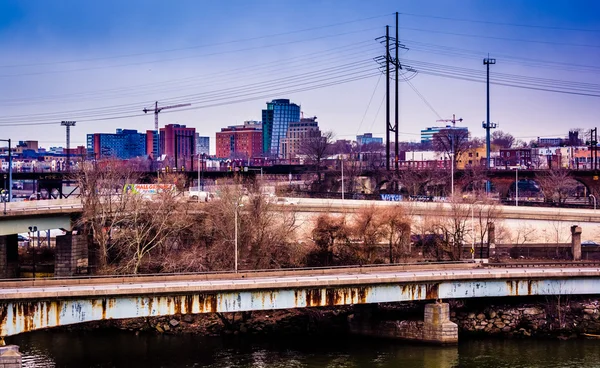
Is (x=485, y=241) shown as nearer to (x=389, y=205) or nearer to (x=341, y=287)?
(x=389, y=205)

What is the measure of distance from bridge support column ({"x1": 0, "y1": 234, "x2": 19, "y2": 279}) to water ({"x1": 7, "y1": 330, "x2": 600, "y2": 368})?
39.8 feet

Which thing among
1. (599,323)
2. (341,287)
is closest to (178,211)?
(341,287)

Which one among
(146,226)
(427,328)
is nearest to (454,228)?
(427,328)

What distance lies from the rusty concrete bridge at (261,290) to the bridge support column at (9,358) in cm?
233

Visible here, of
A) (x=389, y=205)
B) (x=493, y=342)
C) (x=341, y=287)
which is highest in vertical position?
(x=389, y=205)

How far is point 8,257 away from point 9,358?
25.5 m

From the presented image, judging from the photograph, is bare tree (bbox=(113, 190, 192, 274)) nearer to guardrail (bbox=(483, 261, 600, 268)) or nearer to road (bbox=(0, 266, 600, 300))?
road (bbox=(0, 266, 600, 300))

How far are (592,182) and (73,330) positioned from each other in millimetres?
56189

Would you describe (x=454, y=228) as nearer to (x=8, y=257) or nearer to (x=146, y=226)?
(x=146, y=226)

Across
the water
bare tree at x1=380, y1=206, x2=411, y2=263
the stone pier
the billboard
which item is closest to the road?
the stone pier

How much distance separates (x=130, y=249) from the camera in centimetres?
5866

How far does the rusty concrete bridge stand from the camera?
129ft

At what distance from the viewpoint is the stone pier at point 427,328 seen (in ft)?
148

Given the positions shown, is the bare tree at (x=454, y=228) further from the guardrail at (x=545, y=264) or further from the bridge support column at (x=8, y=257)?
the bridge support column at (x=8, y=257)
